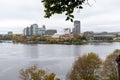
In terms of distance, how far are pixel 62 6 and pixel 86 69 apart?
13.1m

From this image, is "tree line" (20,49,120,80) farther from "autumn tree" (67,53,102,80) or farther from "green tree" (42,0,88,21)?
"green tree" (42,0,88,21)

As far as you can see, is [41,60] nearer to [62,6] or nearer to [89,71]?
[89,71]

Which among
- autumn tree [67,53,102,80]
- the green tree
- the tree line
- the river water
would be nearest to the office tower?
the river water

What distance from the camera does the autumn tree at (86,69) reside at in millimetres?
14625

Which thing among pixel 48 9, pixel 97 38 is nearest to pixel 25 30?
pixel 97 38

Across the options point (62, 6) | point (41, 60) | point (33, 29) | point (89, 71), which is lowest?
point (41, 60)

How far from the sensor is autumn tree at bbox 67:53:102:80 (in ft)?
48.0

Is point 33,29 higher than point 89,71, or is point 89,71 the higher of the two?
point 33,29

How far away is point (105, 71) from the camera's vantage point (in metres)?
14.6

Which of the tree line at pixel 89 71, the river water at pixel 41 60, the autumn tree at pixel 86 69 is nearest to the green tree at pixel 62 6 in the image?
the tree line at pixel 89 71

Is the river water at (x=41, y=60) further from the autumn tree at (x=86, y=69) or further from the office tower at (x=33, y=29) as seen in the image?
the office tower at (x=33, y=29)

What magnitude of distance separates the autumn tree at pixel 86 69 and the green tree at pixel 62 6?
1214 centimetres

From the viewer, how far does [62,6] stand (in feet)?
7.32

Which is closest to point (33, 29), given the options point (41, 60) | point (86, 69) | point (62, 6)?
point (41, 60)
